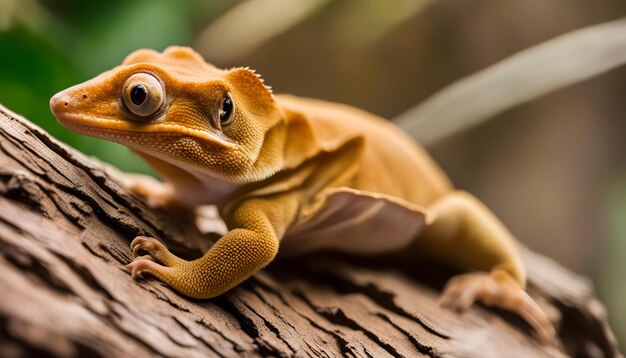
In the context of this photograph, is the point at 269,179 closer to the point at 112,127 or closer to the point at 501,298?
the point at 112,127

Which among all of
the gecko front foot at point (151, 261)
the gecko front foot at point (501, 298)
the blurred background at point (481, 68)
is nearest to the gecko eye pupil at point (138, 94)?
the gecko front foot at point (151, 261)

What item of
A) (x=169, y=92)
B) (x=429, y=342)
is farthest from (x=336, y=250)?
(x=169, y=92)

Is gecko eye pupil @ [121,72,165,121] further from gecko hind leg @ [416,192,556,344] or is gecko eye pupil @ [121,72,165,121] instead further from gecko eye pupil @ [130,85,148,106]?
gecko hind leg @ [416,192,556,344]

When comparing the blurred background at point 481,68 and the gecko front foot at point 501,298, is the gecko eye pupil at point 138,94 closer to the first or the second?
the gecko front foot at point 501,298

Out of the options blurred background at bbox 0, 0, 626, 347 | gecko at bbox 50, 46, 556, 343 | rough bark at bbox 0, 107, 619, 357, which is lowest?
rough bark at bbox 0, 107, 619, 357

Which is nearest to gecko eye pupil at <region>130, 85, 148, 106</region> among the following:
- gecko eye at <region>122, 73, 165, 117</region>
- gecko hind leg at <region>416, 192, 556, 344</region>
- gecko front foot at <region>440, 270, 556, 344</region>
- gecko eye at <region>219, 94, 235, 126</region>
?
gecko eye at <region>122, 73, 165, 117</region>

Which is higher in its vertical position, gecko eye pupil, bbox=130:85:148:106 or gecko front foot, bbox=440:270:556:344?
gecko eye pupil, bbox=130:85:148:106

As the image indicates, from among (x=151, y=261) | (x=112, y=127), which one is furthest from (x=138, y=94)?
(x=151, y=261)
